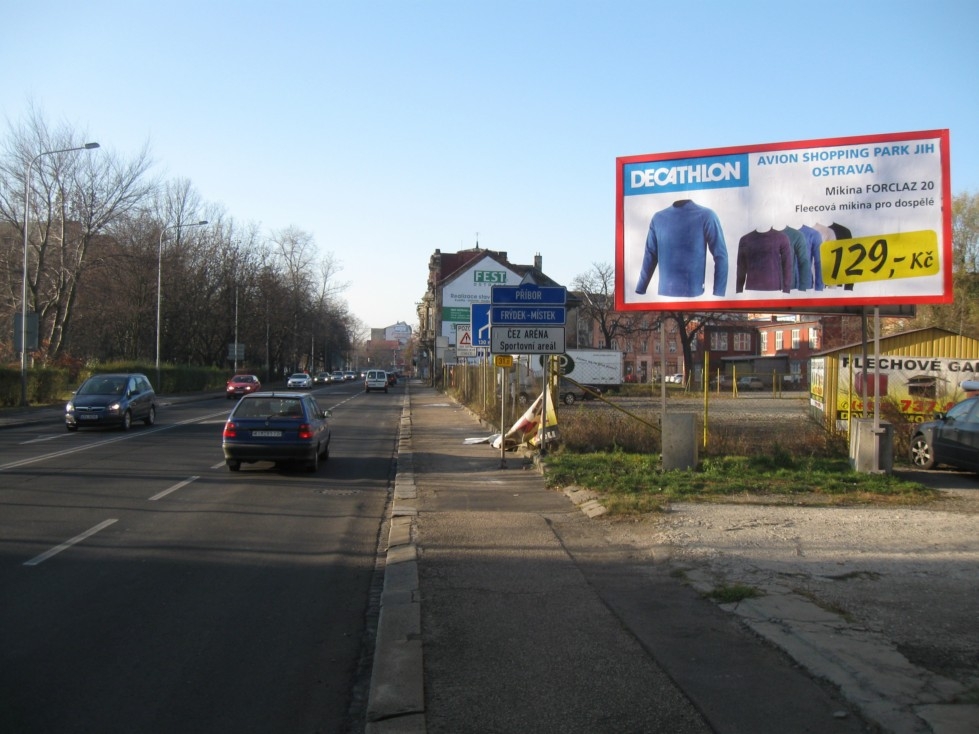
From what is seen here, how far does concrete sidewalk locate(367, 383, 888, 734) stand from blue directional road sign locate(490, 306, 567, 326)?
23.6 ft

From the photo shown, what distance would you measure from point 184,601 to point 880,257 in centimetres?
1206

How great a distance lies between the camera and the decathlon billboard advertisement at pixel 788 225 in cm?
1391

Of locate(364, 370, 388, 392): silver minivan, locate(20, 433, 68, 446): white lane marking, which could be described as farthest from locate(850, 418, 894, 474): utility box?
locate(364, 370, 388, 392): silver minivan

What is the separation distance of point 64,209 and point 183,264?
17371 mm

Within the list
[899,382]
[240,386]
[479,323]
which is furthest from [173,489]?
[240,386]

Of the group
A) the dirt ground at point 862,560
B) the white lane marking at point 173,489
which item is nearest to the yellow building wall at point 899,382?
the dirt ground at point 862,560

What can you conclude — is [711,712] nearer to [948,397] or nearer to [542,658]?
[542,658]

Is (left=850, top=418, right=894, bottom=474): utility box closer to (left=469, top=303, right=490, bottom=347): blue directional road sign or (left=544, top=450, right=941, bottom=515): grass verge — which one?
(left=544, top=450, right=941, bottom=515): grass verge

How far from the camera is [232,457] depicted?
1501cm

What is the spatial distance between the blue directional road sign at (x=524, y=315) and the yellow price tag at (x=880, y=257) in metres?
4.87

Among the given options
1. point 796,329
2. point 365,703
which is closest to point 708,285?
point 365,703

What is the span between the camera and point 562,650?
18.1ft

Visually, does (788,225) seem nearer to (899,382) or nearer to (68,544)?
(899,382)

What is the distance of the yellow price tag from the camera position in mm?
13869
